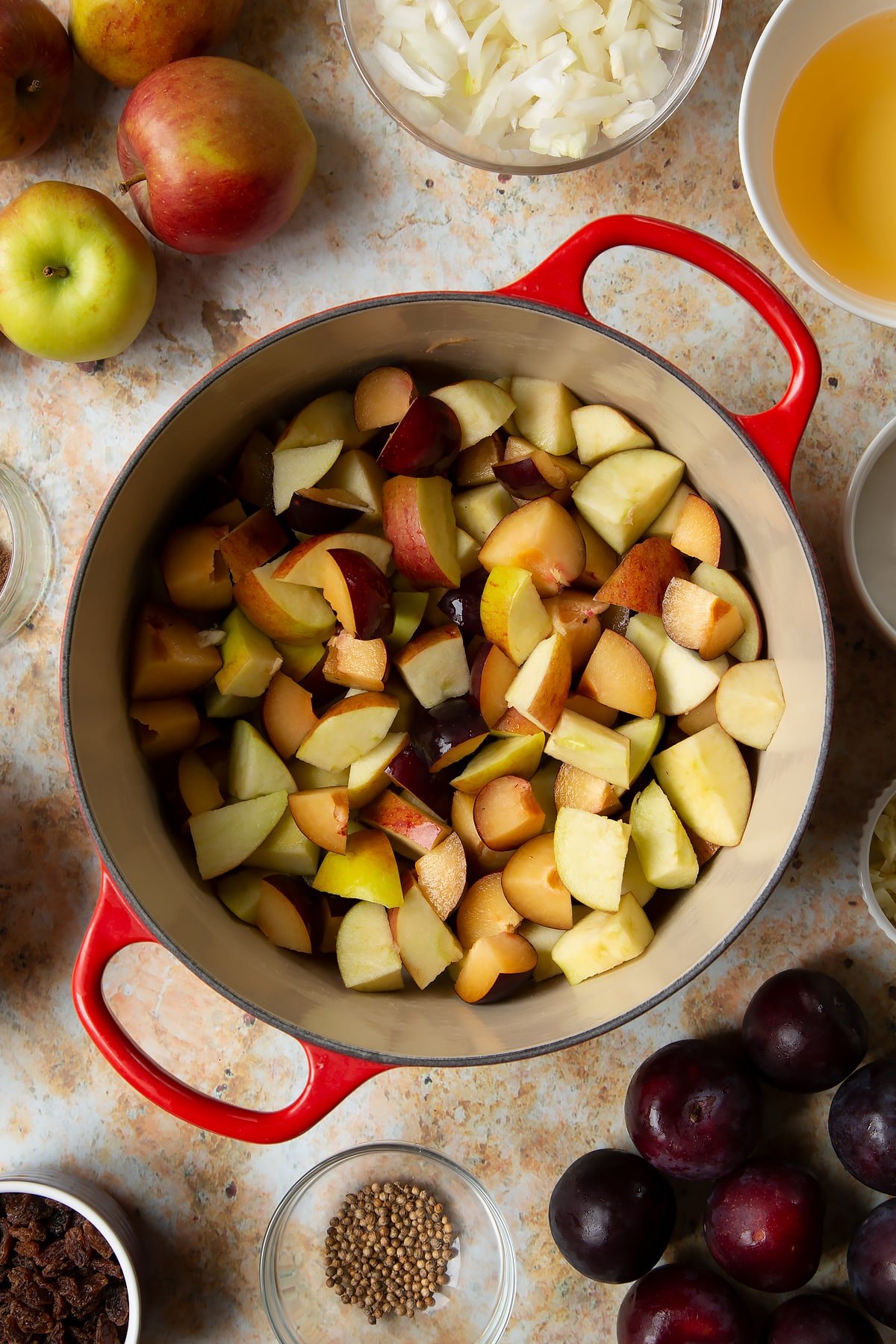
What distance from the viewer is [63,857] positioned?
1.28 metres

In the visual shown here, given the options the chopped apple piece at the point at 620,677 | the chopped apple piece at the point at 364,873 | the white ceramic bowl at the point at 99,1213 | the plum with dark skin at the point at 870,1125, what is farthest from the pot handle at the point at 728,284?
the white ceramic bowl at the point at 99,1213

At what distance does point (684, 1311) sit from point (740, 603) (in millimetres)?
790

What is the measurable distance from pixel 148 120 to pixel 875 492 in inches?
35.6

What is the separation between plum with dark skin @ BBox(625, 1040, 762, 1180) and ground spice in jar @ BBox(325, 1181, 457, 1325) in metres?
0.30

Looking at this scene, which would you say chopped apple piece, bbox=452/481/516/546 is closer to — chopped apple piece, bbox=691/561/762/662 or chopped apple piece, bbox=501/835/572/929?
chopped apple piece, bbox=691/561/762/662

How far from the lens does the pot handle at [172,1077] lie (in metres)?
0.99

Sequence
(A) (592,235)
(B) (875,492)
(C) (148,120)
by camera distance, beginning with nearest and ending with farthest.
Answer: (A) (592,235) → (C) (148,120) → (B) (875,492)

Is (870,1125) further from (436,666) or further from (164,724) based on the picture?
(164,724)

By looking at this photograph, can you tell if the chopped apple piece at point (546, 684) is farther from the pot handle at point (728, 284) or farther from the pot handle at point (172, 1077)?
the pot handle at point (172, 1077)

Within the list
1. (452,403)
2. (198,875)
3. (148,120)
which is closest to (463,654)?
(452,403)

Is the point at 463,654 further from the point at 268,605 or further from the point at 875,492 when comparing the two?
the point at 875,492

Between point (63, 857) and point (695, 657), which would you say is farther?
point (63, 857)

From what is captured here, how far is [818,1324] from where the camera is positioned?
116 centimetres

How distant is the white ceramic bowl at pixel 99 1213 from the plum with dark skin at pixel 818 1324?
73cm
